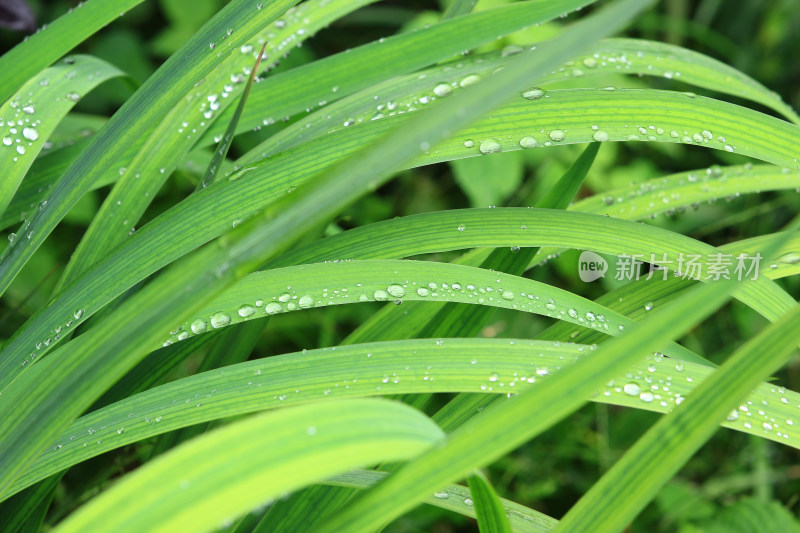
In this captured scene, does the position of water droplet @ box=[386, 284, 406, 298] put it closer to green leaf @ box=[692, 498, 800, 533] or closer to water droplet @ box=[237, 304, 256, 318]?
water droplet @ box=[237, 304, 256, 318]

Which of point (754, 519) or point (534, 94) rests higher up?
point (534, 94)

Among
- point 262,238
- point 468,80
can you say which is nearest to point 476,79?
point 468,80

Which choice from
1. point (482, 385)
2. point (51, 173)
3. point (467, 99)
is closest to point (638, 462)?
point (482, 385)

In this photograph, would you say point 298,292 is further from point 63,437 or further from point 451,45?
point 451,45

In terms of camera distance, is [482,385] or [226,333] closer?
[482,385]

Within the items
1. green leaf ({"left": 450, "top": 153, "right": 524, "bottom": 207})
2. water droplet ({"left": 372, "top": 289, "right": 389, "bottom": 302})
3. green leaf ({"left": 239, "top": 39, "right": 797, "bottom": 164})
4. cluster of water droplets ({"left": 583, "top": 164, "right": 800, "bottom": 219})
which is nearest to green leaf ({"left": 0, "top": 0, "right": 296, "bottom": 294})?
green leaf ({"left": 239, "top": 39, "right": 797, "bottom": 164})

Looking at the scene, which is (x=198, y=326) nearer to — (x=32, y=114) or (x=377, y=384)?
(x=377, y=384)

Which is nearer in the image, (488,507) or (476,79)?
(488,507)
